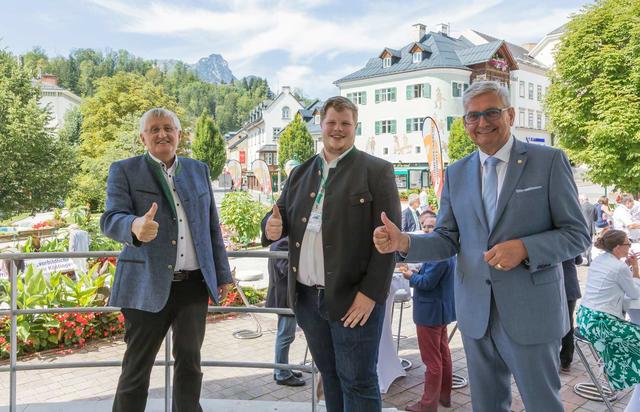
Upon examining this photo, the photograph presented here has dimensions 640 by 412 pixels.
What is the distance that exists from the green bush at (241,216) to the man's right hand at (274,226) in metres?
12.6

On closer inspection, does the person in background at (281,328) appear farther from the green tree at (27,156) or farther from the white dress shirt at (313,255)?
the green tree at (27,156)

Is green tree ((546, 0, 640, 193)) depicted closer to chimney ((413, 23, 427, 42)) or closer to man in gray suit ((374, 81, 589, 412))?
chimney ((413, 23, 427, 42))

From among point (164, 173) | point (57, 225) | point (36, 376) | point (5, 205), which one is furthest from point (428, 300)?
point (5, 205)

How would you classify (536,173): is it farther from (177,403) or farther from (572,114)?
(572,114)

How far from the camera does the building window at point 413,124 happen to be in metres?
45.1

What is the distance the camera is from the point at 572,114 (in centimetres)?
2556

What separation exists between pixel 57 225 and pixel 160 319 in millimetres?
20113

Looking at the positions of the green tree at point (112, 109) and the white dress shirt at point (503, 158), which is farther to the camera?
the green tree at point (112, 109)

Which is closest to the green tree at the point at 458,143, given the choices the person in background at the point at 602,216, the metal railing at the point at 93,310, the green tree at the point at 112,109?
the green tree at the point at 112,109

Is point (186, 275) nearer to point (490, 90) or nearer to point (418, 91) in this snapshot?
point (490, 90)

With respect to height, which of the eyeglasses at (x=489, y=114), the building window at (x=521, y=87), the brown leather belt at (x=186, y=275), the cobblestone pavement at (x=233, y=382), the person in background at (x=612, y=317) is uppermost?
the building window at (x=521, y=87)

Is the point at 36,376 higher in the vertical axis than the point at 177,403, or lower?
lower

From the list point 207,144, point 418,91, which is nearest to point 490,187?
point 418,91

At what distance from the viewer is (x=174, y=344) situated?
291 cm
